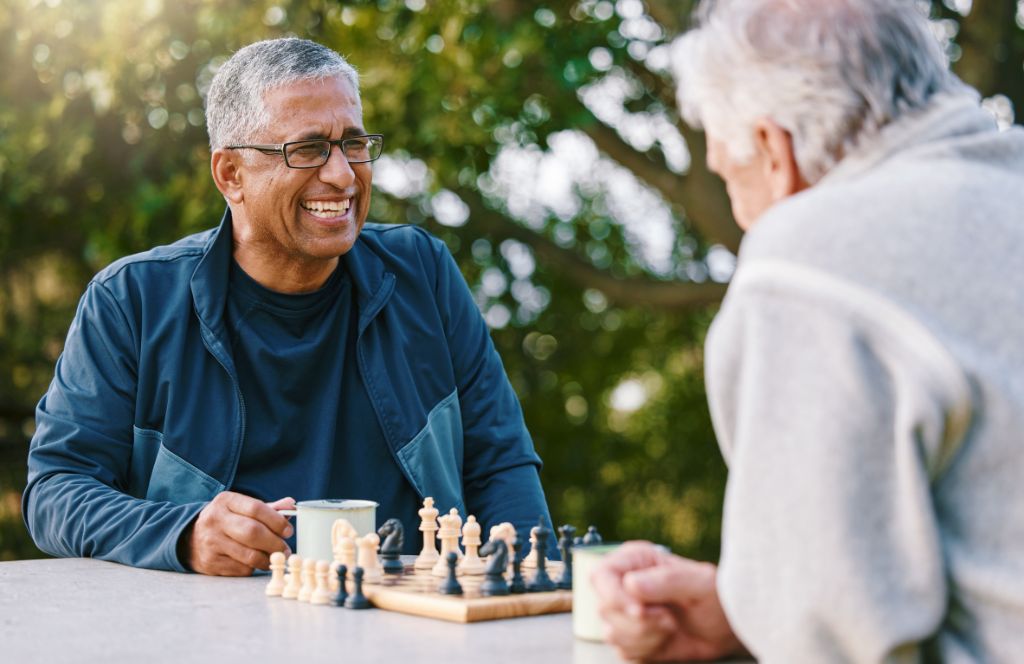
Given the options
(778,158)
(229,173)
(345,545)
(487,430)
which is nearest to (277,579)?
(345,545)

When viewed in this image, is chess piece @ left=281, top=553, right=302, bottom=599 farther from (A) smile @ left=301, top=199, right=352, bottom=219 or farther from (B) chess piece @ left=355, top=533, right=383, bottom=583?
(A) smile @ left=301, top=199, right=352, bottom=219

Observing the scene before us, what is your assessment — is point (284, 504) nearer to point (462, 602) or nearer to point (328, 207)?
point (462, 602)

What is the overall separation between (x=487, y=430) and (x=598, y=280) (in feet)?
15.6

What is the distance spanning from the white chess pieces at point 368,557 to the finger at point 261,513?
31 cm

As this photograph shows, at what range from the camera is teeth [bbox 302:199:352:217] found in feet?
10.7

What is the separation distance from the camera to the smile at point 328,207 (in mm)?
3258

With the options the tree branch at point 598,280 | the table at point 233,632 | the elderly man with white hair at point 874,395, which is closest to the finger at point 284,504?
the table at point 233,632

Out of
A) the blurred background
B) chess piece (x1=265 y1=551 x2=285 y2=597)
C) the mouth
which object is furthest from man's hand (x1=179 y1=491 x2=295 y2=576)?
the blurred background

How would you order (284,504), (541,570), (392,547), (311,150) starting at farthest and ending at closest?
(311,150), (284,504), (392,547), (541,570)

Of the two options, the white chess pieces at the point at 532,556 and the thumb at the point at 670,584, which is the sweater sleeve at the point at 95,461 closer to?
the white chess pieces at the point at 532,556

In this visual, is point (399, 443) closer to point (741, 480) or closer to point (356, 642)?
point (356, 642)

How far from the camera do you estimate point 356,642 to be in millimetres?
1879

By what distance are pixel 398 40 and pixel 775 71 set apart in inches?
204

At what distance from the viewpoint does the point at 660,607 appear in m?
1.69
